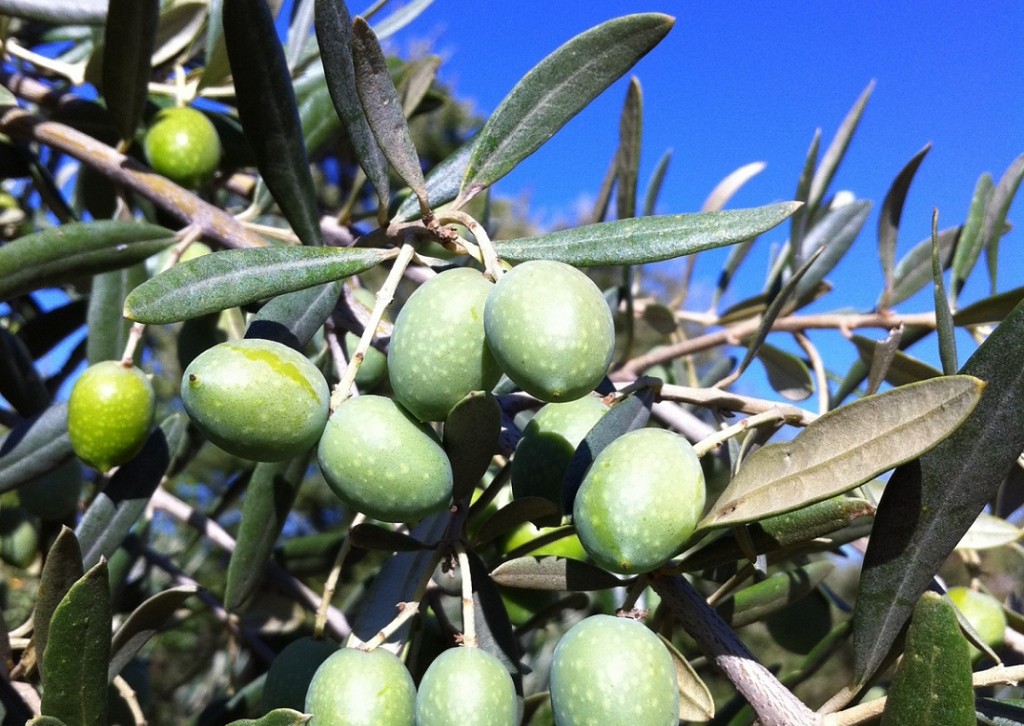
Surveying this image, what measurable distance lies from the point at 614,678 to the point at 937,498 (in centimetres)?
31

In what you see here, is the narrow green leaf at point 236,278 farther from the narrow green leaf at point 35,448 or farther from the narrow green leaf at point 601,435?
the narrow green leaf at point 35,448

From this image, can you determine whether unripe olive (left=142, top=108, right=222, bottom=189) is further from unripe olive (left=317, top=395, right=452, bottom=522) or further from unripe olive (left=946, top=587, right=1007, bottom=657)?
unripe olive (left=946, top=587, right=1007, bottom=657)

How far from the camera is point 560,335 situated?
67cm

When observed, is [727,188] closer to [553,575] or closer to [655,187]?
[655,187]

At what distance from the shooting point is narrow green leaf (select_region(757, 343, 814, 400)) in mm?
1706

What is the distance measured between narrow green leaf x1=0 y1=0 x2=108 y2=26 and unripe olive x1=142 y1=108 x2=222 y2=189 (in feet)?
0.63

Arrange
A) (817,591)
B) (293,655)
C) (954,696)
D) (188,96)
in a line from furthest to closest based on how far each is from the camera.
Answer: (188,96) → (817,591) → (293,655) → (954,696)

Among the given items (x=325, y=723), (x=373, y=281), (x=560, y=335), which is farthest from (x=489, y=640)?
(x=373, y=281)

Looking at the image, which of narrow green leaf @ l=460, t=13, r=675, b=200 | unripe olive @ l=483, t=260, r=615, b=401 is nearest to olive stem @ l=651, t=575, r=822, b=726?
unripe olive @ l=483, t=260, r=615, b=401

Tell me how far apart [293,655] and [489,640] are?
0.88ft

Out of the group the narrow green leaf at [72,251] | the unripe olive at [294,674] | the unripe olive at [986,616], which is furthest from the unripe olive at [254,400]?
the unripe olive at [986,616]

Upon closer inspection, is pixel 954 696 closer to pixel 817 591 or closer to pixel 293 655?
pixel 293 655

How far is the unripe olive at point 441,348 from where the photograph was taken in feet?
2.33

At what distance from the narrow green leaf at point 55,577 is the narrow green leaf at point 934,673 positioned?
2.58ft
